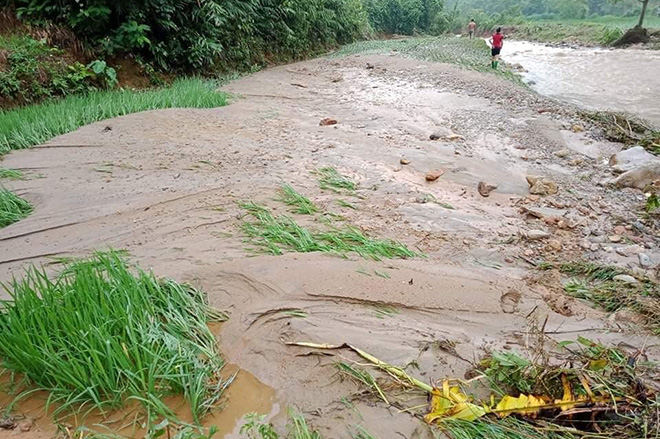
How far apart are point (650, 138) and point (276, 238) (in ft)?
18.2

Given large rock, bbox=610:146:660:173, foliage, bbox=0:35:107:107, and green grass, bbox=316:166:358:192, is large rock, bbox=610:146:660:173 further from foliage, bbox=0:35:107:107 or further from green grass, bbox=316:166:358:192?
foliage, bbox=0:35:107:107

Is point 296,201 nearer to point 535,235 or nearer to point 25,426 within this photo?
point 535,235

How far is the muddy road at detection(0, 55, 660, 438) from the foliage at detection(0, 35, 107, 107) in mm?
2170

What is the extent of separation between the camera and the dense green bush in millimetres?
7309

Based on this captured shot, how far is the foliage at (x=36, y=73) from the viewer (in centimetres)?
592

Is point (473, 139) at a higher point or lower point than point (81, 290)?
lower

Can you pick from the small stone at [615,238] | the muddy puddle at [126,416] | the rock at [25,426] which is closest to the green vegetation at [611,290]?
the small stone at [615,238]

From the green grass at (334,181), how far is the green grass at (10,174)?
8.73 feet

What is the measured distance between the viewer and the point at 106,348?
1656 millimetres

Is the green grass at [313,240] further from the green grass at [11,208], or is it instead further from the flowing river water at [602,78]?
the flowing river water at [602,78]

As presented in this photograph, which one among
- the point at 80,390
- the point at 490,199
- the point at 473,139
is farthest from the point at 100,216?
the point at 473,139

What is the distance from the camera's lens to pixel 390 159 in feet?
15.0

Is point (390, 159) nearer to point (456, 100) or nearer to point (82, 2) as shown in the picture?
point (456, 100)

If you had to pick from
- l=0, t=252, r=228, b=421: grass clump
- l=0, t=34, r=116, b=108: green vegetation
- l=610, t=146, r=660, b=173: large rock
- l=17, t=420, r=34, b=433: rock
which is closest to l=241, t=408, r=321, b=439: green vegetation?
l=0, t=252, r=228, b=421: grass clump
